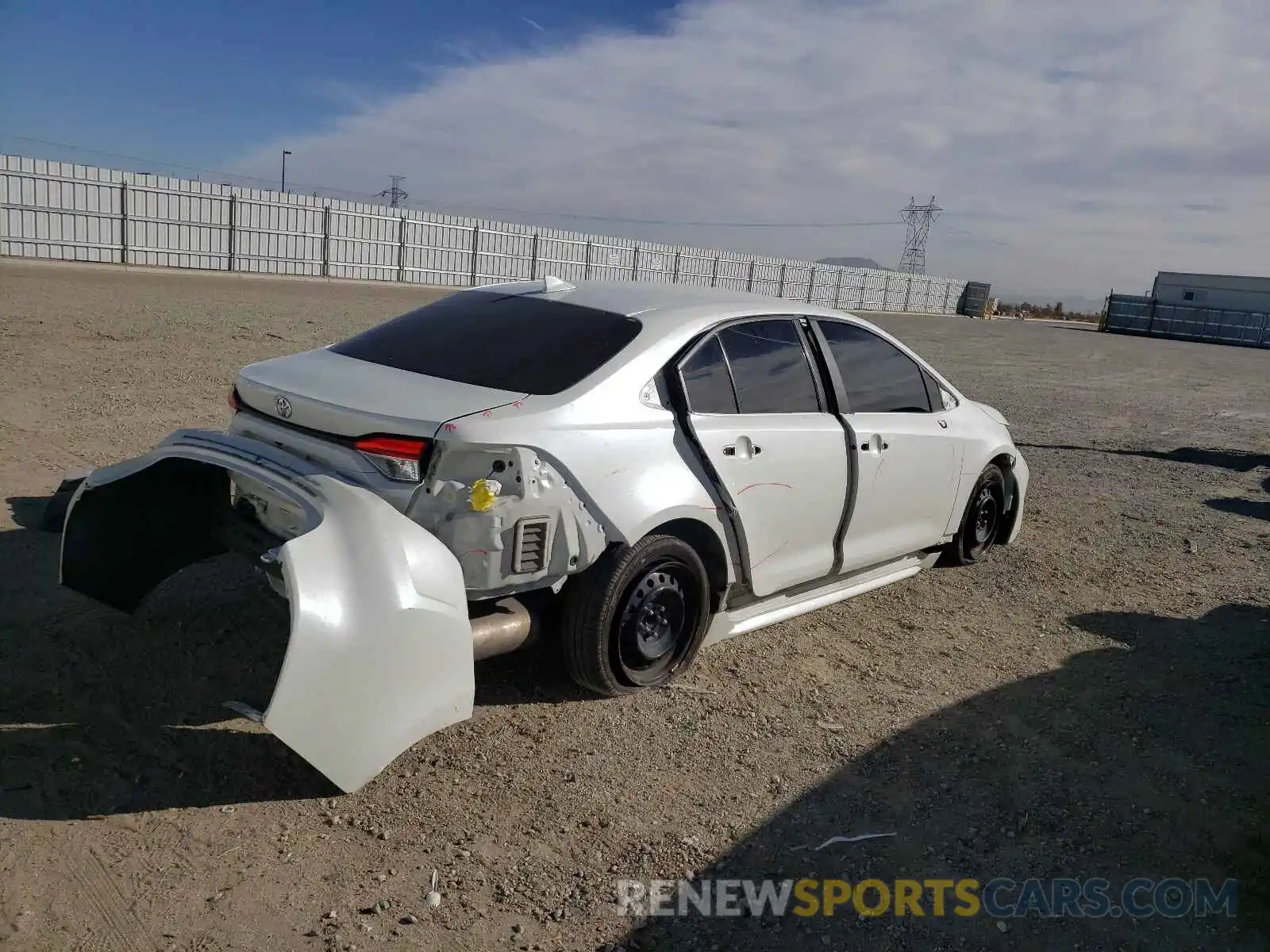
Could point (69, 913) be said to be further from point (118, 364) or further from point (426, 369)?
point (118, 364)

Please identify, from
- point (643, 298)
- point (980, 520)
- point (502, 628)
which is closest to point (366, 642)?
point (502, 628)

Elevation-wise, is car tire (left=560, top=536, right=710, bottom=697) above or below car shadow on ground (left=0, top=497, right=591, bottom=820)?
above

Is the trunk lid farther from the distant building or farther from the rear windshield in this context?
the distant building

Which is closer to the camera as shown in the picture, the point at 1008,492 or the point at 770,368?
the point at 770,368

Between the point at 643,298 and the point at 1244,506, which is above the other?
the point at 643,298

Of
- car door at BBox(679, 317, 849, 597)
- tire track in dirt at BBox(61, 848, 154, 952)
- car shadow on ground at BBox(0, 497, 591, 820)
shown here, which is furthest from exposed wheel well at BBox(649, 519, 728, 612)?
tire track in dirt at BBox(61, 848, 154, 952)

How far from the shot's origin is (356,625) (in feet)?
9.81

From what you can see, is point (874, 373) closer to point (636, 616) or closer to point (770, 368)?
point (770, 368)

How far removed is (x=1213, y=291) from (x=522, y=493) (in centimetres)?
6991

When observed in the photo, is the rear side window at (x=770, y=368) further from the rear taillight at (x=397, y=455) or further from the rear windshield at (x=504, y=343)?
the rear taillight at (x=397, y=455)

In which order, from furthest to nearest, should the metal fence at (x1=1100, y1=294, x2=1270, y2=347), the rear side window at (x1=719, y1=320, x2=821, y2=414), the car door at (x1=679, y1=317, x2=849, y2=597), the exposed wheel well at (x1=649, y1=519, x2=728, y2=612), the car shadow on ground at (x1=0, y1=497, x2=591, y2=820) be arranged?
the metal fence at (x1=1100, y1=294, x2=1270, y2=347) → the rear side window at (x1=719, y1=320, x2=821, y2=414) → the car door at (x1=679, y1=317, x2=849, y2=597) → the exposed wheel well at (x1=649, y1=519, x2=728, y2=612) → the car shadow on ground at (x1=0, y1=497, x2=591, y2=820)

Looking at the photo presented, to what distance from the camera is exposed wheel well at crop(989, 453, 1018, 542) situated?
6371 mm

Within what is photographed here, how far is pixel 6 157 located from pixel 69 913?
76.9ft

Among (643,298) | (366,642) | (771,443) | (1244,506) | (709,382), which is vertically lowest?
(1244,506)
